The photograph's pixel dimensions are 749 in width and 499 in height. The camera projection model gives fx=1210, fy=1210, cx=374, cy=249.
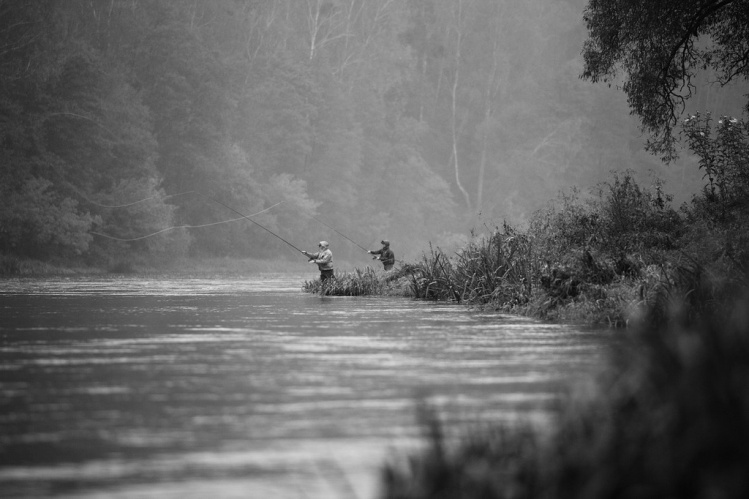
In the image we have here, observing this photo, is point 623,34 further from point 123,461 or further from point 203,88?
point 203,88

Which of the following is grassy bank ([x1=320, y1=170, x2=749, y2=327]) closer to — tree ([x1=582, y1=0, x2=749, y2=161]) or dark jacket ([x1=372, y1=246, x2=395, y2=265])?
tree ([x1=582, y1=0, x2=749, y2=161])

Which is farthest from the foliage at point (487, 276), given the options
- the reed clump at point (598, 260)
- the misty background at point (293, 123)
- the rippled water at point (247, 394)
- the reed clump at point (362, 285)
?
the misty background at point (293, 123)

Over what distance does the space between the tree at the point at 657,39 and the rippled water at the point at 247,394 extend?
9861 mm

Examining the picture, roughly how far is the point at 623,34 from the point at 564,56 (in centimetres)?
9103


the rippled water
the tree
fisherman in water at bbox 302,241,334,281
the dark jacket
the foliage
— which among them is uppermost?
the tree

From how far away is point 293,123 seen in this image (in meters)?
89.2

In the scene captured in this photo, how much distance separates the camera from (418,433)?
24.7 ft

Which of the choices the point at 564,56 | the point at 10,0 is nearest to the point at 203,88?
the point at 10,0

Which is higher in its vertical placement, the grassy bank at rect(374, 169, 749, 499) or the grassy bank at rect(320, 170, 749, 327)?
the grassy bank at rect(320, 170, 749, 327)

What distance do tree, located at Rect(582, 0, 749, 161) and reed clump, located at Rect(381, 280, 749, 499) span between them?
69.8 feet

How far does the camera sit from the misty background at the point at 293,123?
61.3m

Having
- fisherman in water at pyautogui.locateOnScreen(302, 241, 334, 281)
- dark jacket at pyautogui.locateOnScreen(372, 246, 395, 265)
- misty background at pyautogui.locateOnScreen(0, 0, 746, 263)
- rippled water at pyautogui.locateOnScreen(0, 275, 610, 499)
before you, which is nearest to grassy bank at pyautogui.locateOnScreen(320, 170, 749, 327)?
rippled water at pyautogui.locateOnScreen(0, 275, 610, 499)

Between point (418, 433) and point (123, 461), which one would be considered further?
point (418, 433)

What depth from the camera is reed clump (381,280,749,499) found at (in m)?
4.00
